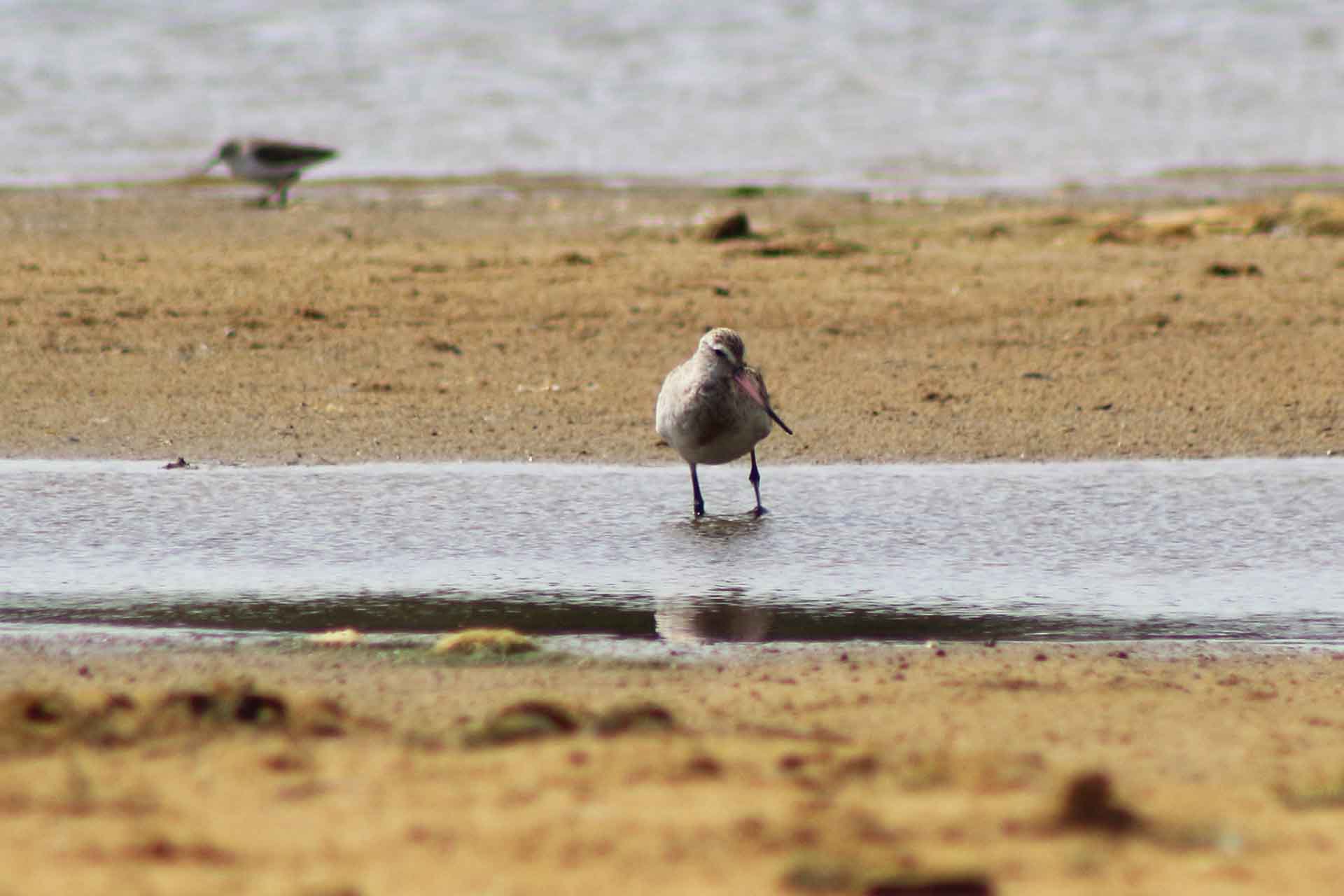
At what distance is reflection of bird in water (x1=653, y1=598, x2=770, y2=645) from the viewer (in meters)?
5.78

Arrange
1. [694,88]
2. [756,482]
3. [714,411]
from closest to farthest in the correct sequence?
[714,411] → [756,482] → [694,88]

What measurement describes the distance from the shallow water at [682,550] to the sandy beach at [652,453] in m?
0.32

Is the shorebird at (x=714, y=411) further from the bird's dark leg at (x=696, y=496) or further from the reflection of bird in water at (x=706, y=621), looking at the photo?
the reflection of bird in water at (x=706, y=621)

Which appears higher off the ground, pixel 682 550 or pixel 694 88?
pixel 694 88

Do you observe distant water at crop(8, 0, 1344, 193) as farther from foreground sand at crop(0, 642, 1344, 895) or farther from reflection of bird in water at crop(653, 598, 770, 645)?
foreground sand at crop(0, 642, 1344, 895)

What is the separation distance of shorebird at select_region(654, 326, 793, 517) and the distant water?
1240 cm

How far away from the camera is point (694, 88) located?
28812 millimetres

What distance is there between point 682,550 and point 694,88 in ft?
74.2

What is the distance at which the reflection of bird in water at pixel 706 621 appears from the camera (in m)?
5.78

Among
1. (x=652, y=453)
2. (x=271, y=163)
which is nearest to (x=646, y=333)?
(x=652, y=453)

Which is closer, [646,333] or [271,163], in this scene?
[646,333]

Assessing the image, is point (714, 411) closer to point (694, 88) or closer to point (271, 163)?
point (271, 163)

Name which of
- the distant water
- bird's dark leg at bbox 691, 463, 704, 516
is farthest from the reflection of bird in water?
the distant water

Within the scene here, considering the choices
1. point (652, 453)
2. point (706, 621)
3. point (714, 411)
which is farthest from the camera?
point (652, 453)
